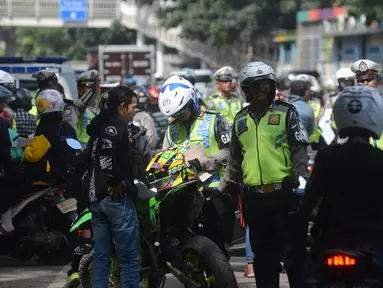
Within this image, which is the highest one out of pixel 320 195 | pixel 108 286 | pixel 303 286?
pixel 320 195

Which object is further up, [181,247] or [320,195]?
[320,195]

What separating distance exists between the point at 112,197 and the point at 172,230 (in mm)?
523

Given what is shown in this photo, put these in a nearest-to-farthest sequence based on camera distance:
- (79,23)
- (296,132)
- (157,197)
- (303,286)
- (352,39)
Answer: (303,286)
(296,132)
(157,197)
(352,39)
(79,23)

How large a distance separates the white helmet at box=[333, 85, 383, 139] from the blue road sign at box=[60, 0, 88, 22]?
6420 centimetres

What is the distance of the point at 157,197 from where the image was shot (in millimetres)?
7582

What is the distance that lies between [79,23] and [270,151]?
212ft

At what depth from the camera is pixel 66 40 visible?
343ft

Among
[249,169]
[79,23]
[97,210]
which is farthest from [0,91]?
[79,23]

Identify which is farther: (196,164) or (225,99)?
(225,99)

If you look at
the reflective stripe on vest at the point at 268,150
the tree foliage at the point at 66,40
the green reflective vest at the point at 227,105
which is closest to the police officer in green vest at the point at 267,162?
the reflective stripe on vest at the point at 268,150

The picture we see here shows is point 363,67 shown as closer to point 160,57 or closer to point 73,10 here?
point 73,10

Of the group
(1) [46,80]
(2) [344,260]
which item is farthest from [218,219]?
(1) [46,80]

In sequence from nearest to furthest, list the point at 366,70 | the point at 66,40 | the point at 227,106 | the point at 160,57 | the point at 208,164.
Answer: the point at 208,164 < the point at 366,70 < the point at 227,106 < the point at 160,57 < the point at 66,40

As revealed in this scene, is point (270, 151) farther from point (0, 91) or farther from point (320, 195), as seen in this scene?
point (0, 91)
